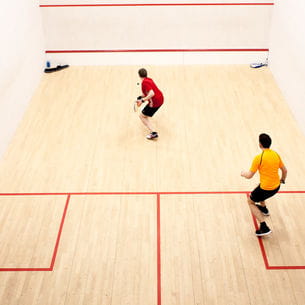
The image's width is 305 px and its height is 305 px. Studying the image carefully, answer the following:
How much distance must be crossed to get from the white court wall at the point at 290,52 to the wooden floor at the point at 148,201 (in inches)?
8.6

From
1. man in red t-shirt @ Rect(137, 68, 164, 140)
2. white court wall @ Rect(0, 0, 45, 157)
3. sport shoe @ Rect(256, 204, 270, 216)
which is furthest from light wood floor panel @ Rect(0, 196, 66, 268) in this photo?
sport shoe @ Rect(256, 204, 270, 216)

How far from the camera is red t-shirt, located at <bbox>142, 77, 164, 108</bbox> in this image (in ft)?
17.8

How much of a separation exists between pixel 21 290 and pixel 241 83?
4.79m

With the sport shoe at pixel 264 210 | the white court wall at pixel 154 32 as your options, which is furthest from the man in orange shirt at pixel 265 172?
the white court wall at pixel 154 32

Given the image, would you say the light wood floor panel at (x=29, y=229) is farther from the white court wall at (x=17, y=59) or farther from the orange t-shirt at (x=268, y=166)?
the orange t-shirt at (x=268, y=166)

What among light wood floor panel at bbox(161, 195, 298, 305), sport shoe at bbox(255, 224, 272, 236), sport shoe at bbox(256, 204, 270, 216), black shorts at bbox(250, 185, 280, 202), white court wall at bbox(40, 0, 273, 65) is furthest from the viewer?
white court wall at bbox(40, 0, 273, 65)

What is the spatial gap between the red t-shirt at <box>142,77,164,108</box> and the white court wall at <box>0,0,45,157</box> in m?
1.89

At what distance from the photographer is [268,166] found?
396 centimetres

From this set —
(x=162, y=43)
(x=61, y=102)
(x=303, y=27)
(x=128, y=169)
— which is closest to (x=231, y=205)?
(x=128, y=169)

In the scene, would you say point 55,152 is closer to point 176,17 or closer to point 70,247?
point 70,247

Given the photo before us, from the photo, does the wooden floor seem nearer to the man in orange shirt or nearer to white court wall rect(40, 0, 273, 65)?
the man in orange shirt

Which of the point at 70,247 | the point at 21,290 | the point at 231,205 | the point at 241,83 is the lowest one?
the point at 21,290

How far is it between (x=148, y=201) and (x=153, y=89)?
1452 mm

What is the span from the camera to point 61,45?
763cm
